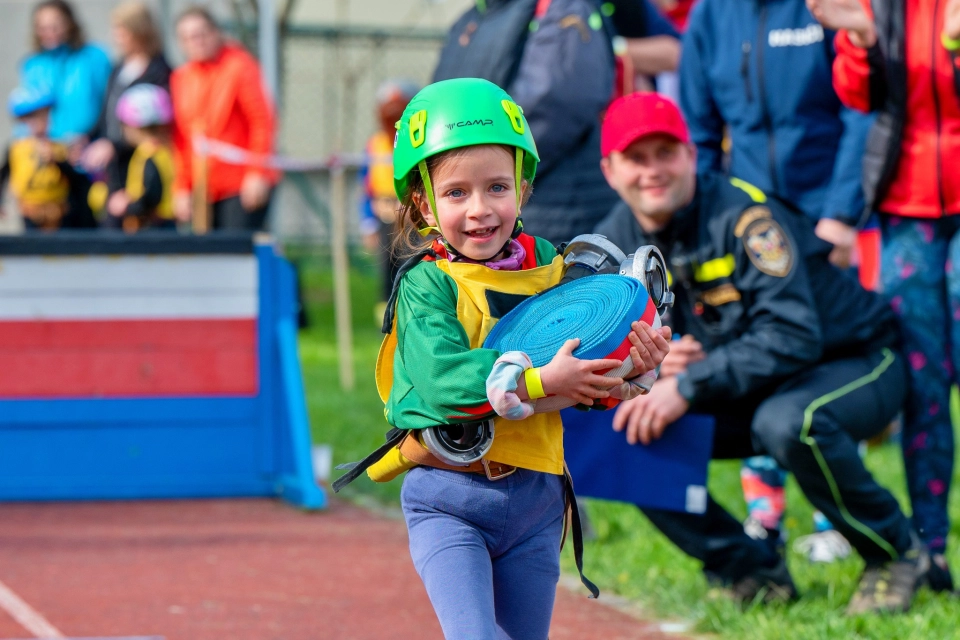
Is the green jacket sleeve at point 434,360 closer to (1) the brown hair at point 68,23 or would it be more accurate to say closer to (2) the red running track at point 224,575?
(2) the red running track at point 224,575

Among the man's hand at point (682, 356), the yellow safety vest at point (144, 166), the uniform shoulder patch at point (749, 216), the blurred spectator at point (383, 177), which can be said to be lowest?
the blurred spectator at point (383, 177)

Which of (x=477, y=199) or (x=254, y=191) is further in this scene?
(x=254, y=191)

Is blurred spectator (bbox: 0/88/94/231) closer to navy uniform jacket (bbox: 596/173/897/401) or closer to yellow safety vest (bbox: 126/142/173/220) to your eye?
yellow safety vest (bbox: 126/142/173/220)

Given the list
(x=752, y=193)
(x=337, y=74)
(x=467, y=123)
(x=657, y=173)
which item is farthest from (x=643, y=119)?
(x=337, y=74)

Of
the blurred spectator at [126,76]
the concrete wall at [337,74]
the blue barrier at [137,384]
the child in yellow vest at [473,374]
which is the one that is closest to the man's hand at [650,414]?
the child in yellow vest at [473,374]

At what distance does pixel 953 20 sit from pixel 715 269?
1052 mm

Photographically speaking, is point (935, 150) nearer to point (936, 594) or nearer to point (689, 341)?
point (689, 341)

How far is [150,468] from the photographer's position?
661 cm

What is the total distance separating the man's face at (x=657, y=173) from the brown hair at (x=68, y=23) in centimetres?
640

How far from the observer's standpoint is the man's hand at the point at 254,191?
862 centimetres

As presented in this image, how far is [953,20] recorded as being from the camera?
4125 mm

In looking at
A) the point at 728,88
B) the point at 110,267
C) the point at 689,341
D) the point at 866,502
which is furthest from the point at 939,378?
the point at 110,267

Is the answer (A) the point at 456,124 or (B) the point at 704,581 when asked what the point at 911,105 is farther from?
(A) the point at 456,124

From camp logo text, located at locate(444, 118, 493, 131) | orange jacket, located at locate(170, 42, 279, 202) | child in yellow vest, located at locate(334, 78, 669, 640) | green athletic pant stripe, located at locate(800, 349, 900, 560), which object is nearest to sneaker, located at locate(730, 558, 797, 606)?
green athletic pant stripe, located at locate(800, 349, 900, 560)
